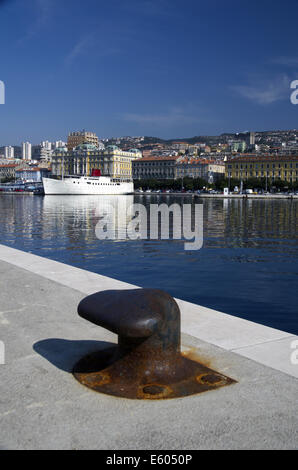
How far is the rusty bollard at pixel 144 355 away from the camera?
2990mm

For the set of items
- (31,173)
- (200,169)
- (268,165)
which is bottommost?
(268,165)

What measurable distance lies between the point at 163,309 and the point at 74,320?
1.67m

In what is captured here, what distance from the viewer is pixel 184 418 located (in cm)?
261

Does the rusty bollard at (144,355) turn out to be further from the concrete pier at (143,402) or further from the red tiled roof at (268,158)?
the red tiled roof at (268,158)

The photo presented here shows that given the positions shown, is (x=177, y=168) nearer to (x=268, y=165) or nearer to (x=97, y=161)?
(x=97, y=161)

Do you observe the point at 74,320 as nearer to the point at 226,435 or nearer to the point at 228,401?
the point at 228,401

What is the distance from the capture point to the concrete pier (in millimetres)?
2373

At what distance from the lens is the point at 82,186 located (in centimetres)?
9625

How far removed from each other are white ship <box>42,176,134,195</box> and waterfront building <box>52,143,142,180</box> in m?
43.6

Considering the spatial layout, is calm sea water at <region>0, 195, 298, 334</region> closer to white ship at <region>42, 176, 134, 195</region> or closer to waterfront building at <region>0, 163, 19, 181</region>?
white ship at <region>42, 176, 134, 195</region>

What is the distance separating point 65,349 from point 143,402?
1128mm

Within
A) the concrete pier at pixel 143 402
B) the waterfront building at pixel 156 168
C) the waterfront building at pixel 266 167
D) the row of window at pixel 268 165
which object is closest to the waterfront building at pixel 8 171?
the waterfront building at pixel 156 168

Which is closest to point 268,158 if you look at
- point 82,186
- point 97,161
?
point 82,186

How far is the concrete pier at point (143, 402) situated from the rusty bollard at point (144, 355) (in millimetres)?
121
